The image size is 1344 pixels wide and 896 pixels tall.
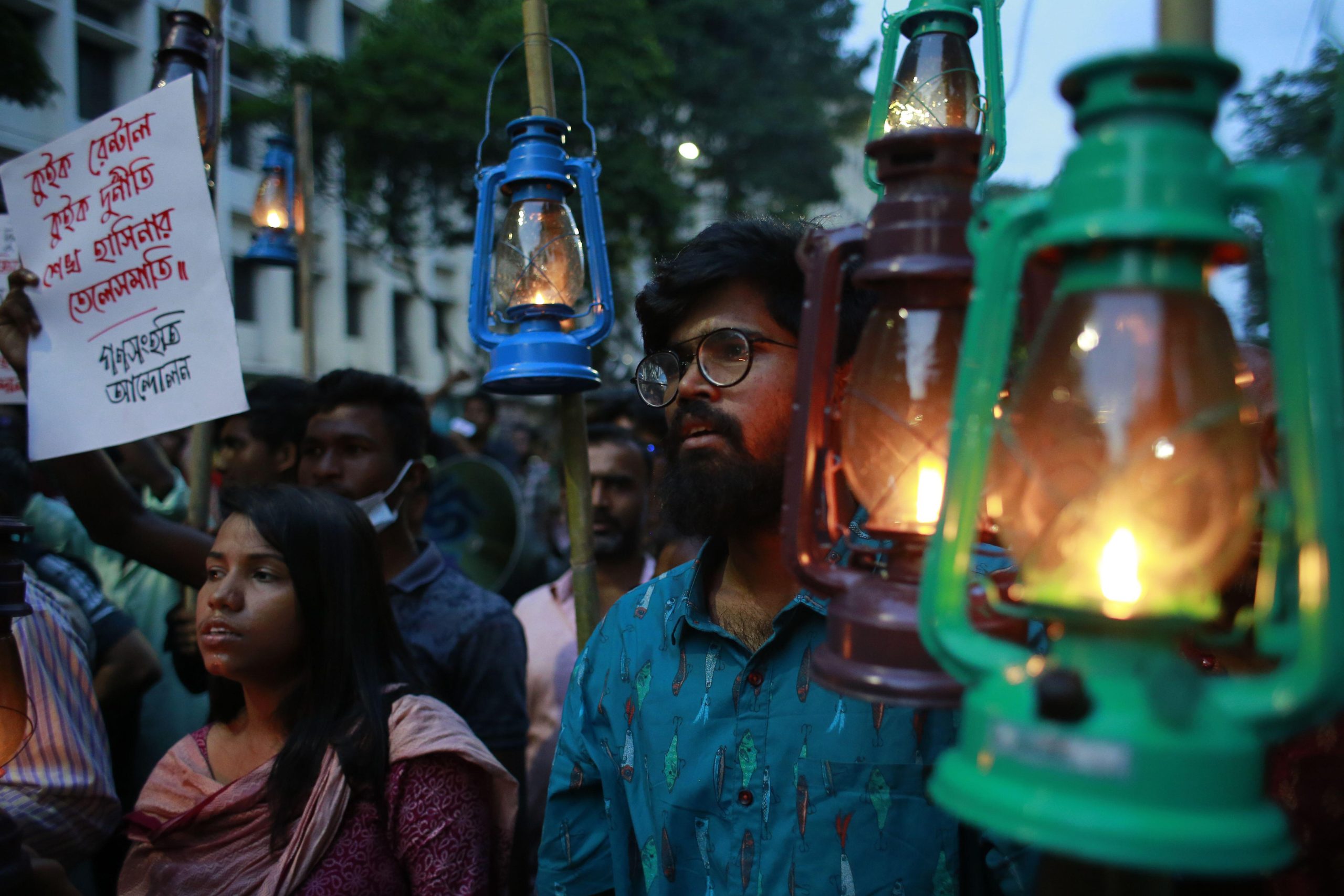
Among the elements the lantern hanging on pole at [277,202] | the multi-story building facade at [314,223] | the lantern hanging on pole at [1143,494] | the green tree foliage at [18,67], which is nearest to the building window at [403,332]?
the multi-story building facade at [314,223]

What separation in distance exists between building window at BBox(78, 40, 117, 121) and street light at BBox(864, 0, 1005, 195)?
51.6 feet

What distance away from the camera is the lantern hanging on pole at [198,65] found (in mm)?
2553

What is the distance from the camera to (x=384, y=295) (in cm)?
2184

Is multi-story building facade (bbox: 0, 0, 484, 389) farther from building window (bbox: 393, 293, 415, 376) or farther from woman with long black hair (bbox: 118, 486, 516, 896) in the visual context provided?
woman with long black hair (bbox: 118, 486, 516, 896)

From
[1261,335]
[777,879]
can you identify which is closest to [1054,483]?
[777,879]

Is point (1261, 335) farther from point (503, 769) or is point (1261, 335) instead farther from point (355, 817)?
point (355, 817)

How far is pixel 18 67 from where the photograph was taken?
239 inches

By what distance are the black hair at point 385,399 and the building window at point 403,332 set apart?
19.6 m

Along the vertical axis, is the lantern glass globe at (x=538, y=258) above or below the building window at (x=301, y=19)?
below

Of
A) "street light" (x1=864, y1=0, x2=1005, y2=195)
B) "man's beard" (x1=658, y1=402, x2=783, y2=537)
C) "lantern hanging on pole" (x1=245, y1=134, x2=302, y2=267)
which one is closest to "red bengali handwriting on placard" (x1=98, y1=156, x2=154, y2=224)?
"man's beard" (x1=658, y1=402, x2=783, y2=537)

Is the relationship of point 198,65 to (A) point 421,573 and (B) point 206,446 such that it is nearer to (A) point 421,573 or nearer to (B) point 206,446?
(B) point 206,446

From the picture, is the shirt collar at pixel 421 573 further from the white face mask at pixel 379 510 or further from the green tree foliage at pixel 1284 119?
the green tree foliage at pixel 1284 119

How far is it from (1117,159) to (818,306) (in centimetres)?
35

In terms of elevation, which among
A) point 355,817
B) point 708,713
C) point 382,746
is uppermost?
point 708,713
